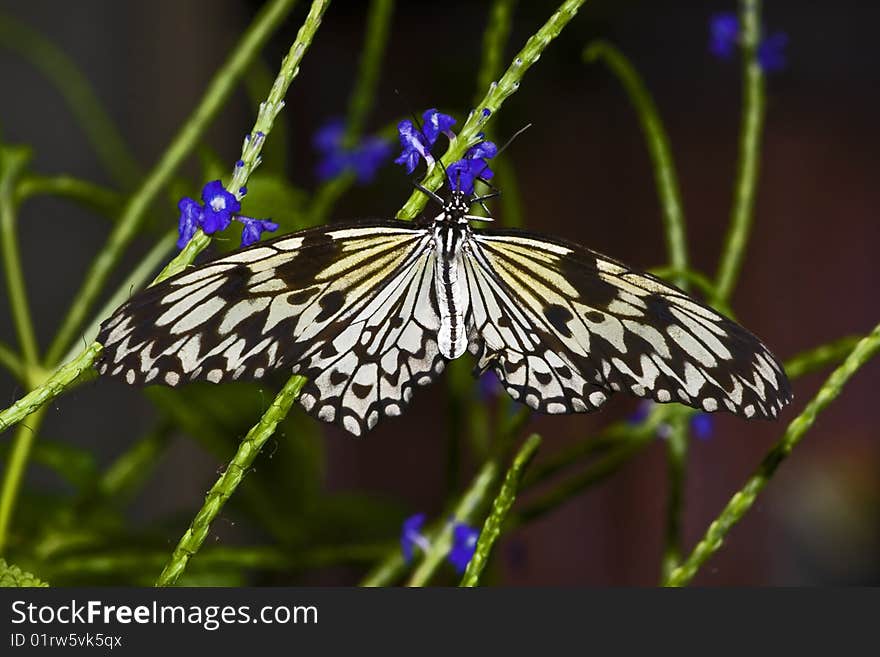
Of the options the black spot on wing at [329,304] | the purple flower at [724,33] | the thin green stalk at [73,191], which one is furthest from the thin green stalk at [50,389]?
the purple flower at [724,33]

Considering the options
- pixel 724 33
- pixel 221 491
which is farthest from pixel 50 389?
pixel 724 33

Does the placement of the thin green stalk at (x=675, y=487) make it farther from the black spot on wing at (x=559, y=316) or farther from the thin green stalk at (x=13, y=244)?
the thin green stalk at (x=13, y=244)

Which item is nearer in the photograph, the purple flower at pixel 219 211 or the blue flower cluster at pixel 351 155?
the purple flower at pixel 219 211

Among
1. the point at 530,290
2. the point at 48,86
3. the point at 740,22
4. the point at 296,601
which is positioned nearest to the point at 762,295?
the point at 740,22

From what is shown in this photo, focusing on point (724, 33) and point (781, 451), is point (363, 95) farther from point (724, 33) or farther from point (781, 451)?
point (781, 451)

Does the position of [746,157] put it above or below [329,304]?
above
